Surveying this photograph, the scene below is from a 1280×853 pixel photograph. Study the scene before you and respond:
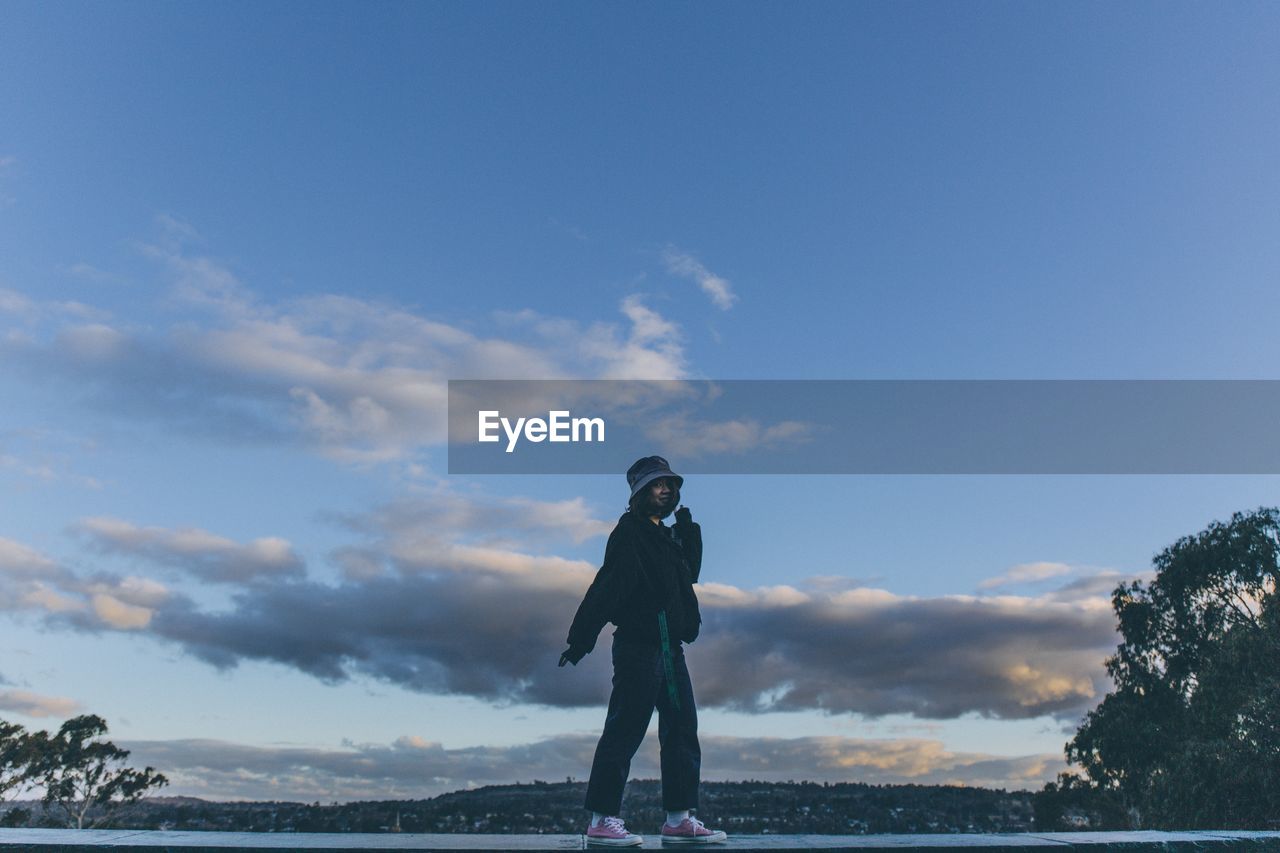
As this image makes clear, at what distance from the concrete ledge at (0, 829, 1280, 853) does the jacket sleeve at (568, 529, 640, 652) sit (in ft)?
4.69

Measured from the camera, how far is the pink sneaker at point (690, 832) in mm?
6961

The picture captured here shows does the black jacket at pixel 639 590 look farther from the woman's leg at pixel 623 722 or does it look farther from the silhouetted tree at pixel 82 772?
the silhouetted tree at pixel 82 772

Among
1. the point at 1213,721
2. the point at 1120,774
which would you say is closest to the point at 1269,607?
the point at 1213,721

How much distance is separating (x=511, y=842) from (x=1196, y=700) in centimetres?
3541

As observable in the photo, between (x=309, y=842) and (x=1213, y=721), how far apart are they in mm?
35501

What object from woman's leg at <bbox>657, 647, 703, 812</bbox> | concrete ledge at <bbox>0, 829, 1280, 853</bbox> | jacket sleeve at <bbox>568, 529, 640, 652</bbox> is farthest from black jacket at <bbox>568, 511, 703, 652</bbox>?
concrete ledge at <bbox>0, 829, 1280, 853</bbox>

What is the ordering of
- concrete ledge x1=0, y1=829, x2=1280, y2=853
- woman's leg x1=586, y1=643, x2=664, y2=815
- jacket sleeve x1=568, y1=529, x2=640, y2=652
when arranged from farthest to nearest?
jacket sleeve x1=568, y1=529, x2=640, y2=652, woman's leg x1=586, y1=643, x2=664, y2=815, concrete ledge x1=0, y1=829, x2=1280, y2=853

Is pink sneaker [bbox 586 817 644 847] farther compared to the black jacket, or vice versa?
the black jacket

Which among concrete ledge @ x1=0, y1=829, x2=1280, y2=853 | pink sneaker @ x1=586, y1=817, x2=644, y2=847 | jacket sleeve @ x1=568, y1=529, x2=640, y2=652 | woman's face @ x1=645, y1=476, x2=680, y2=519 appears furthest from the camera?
woman's face @ x1=645, y1=476, x2=680, y2=519

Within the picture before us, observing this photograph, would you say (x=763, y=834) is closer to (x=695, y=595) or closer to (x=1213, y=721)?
(x=695, y=595)

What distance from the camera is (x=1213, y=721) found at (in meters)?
33.2

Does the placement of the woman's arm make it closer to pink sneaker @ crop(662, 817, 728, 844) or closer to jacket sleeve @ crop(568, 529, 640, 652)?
jacket sleeve @ crop(568, 529, 640, 652)

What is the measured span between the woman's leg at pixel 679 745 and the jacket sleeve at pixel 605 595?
0.62m

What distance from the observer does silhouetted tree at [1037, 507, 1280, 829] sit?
30812mm
